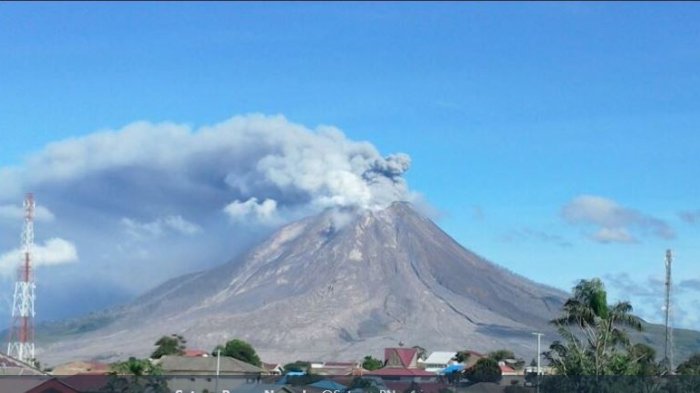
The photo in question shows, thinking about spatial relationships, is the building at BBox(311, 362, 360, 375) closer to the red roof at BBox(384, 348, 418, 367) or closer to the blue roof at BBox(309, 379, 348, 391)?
the red roof at BBox(384, 348, 418, 367)

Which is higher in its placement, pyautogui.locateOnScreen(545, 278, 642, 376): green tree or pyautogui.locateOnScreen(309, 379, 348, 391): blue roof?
pyautogui.locateOnScreen(545, 278, 642, 376): green tree

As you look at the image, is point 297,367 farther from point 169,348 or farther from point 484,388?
point 484,388

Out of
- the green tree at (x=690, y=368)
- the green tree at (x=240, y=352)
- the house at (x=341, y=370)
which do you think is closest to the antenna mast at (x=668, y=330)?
the green tree at (x=690, y=368)

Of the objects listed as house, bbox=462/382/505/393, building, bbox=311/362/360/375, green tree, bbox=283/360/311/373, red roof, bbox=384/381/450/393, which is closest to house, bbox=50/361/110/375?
green tree, bbox=283/360/311/373

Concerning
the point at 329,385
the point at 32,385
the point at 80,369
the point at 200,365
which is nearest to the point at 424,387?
the point at 329,385

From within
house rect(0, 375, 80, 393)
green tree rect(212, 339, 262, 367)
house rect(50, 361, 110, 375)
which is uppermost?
green tree rect(212, 339, 262, 367)

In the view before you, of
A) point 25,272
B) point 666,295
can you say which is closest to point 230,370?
point 25,272

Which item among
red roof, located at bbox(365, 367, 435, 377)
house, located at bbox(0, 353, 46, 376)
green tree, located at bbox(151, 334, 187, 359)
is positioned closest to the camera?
house, located at bbox(0, 353, 46, 376)

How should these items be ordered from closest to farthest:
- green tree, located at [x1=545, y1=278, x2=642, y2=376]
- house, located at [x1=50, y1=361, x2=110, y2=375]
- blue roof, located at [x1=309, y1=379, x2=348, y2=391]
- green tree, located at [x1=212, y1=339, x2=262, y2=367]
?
blue roof, located at [x1=309, y1=379, x2=348, y2=391]
green tree, located at [x1=545, y1=278, x2=642, y2=376]
house, located at [x1=50, y1=361, x2=110, y2=375]
green tree, located at [x1=212, y1=339, x2=262, y2=367]

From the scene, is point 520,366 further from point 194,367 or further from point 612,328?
point 612,328
